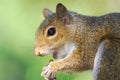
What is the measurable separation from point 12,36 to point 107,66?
11.2 ft

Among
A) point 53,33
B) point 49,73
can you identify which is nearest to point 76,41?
point 53,33

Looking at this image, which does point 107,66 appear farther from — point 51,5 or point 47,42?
point 51,5

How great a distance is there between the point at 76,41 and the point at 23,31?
3.29 m

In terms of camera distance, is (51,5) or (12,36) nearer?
(12,36)

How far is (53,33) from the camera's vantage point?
4.61 m

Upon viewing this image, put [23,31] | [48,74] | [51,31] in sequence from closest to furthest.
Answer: [48,74]
[51,31]
[23,31]

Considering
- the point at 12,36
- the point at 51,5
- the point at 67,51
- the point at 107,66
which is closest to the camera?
the point at 107,66

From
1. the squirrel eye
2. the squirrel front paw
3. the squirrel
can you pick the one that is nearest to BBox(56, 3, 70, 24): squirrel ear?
the squirrel

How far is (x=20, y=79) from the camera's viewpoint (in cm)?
651

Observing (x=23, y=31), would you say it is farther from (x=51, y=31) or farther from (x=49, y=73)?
(x=49, y=73)

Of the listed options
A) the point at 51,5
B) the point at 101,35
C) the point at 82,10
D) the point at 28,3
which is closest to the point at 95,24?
the point at 101,35

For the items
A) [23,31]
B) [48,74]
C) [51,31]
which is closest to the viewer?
[48,74]

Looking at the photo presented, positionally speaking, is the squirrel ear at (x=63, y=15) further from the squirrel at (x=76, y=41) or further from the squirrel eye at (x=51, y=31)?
the squirrel eye at (x=51, y=31)

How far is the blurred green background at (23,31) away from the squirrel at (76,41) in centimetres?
15
